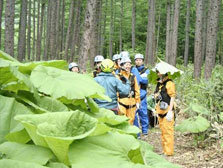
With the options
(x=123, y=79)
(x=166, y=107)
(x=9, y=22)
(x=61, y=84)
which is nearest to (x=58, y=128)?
(x=61, y=84)

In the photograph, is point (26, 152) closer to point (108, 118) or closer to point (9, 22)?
point (108, 118)

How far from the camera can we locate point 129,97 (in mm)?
7656

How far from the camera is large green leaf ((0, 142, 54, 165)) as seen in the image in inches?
44.5

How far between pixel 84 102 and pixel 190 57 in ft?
138

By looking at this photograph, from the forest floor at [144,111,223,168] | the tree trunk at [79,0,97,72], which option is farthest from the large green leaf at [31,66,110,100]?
the tree trunk at [79,0,97,72]

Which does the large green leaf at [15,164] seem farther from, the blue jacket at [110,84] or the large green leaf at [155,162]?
the blue jacket at [110,84]

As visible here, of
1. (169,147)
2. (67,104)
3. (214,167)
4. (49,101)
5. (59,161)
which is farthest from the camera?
(169,147)

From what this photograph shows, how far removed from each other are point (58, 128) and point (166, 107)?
6.07m

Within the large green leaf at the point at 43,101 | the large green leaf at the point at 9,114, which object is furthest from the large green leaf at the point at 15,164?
the large green leaf at the point at 43,101

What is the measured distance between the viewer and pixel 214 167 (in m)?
5.90

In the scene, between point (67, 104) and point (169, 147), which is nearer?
point (67, 104)

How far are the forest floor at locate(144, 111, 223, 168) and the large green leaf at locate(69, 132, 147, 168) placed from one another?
5.05m

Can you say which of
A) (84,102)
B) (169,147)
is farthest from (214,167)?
(84,102)

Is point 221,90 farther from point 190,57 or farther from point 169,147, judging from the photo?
point 190,57
